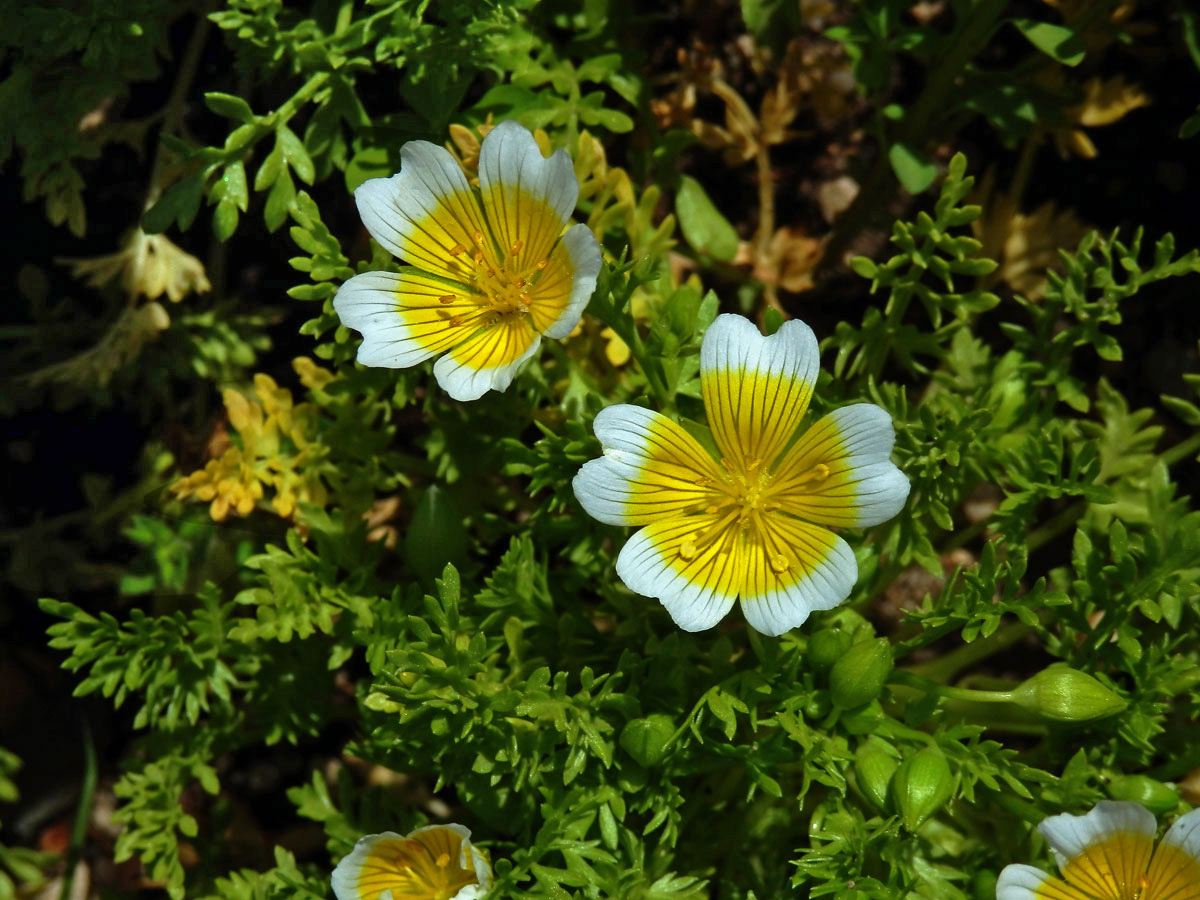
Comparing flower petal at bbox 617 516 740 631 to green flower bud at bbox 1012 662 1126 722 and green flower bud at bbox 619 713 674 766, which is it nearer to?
green flower bud at bbox 619 713 674 766

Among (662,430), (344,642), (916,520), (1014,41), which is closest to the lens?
(662,430)

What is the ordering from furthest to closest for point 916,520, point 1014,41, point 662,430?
point 1014,41 → point 916,520 → point 662,430

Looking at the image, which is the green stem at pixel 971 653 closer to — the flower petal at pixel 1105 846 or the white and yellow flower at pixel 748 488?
the flower petal at pixel 1105 846

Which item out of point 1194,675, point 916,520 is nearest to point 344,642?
point 916,520

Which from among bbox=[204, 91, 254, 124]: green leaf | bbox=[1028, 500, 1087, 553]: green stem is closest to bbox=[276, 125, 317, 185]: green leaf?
bbox=[204, 91, 254, 124]: green leaf

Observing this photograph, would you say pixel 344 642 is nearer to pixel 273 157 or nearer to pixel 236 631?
pixel 236 631

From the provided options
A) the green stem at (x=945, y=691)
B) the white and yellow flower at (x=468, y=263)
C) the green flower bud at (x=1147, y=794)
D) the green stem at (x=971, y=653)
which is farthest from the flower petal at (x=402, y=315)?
the green flower bud at (x=1147, y=794)
